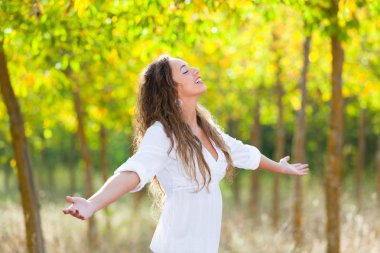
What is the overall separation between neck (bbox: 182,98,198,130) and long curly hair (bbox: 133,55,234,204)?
5cm

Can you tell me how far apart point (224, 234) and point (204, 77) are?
4.77 metres

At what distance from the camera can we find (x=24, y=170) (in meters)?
6.96

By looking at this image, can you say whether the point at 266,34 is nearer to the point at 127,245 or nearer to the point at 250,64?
the point at 250,64

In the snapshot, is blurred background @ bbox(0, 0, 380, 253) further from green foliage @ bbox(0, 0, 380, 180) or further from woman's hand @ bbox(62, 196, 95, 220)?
woman's hand @ bbox(62, 196, 95, 220)

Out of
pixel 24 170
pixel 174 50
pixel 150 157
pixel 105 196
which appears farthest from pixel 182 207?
pixel 24 170

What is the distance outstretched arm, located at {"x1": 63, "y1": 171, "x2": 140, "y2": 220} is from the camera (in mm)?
3322

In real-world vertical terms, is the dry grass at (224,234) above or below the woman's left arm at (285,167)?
below

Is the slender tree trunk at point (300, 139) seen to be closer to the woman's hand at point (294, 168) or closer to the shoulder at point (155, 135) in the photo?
the woman's hand at point (294, 168)

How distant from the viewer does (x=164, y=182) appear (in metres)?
4.13

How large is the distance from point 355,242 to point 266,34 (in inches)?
208

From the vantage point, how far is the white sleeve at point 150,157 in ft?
12.3

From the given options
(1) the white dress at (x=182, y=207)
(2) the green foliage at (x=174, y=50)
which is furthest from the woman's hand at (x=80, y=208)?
(2) the green foliage at (x=174, y=50)

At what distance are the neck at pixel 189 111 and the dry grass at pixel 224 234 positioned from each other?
397cm

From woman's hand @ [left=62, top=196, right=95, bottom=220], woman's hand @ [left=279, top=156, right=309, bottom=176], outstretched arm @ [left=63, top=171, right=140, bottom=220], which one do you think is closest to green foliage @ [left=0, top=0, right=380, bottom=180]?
woman's hand @ [left=279, top=156, right=309, bottom=176]
